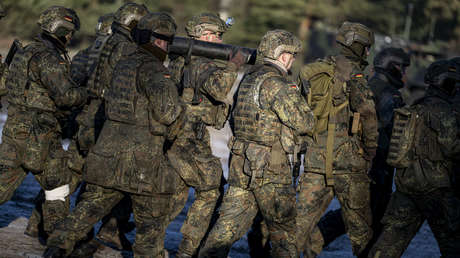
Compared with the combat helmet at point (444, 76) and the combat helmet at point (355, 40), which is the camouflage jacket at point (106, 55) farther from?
the combat helmet at point (444, 76)

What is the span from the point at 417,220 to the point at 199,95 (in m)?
2.34

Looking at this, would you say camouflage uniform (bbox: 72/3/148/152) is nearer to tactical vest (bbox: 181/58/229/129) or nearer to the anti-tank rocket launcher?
the anti-tank rocket launcher

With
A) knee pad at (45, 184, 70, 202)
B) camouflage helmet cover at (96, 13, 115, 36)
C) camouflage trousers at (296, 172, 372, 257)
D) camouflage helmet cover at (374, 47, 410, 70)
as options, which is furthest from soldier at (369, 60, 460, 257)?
camouflage helmet cover at (96, 13, 115, 36)

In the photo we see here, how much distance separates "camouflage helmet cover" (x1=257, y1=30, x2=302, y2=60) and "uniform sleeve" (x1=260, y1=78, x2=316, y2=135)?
11.0 inches

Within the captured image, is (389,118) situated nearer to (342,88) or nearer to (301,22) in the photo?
(342,88)

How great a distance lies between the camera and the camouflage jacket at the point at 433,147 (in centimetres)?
555

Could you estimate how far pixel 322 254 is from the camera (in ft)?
23.5

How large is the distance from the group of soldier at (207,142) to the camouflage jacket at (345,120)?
14 mm

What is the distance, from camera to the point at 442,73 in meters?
5.71

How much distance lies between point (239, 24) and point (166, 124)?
32.5 m

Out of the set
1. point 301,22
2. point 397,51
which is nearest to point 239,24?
point 301,22

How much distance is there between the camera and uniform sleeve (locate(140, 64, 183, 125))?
4.98 m

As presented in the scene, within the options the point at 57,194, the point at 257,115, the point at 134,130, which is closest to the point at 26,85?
the point at 57,194

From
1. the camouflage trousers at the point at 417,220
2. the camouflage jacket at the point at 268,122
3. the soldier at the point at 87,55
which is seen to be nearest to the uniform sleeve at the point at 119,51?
the soldier at the point at 87,55
